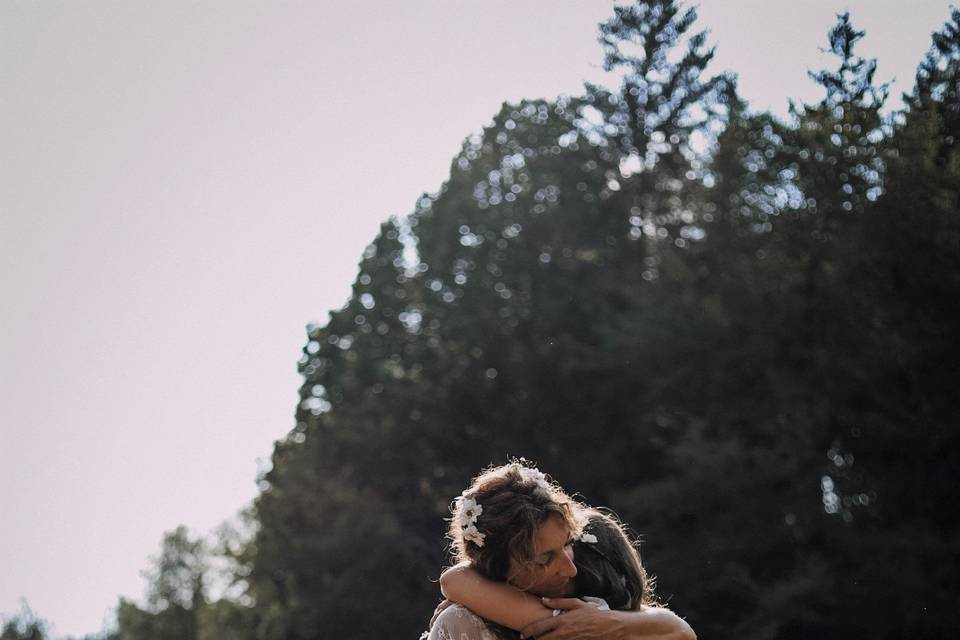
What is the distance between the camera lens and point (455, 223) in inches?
1384

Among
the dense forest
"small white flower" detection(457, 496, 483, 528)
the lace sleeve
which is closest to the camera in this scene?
the lace sleeve

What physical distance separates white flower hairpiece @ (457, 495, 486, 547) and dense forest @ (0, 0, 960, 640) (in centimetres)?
2086

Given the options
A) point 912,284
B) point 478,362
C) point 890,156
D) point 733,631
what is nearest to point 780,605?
point 733,631

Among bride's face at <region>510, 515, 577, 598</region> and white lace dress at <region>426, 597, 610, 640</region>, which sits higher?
bride's face at <region>510, 515, 577, 598</region>

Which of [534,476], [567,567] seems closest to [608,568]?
[567,567]

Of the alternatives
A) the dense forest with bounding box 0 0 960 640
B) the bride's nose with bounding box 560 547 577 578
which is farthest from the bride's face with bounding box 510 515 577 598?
the dense forest with bounding box 0 0 960 640

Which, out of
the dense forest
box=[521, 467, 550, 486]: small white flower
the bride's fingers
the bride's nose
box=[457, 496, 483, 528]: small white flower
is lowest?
the bride's fingers

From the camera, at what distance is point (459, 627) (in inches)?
152

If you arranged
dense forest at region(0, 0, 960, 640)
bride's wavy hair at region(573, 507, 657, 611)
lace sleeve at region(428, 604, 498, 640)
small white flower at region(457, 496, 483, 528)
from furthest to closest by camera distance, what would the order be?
dense forest at region(0, 0, 960, 640), bride's wavy hair at region(573, 507, 657, 611), small white flower at region(457, 496, 483, 528), lace sleeve at region(428, 604, 498, 640)

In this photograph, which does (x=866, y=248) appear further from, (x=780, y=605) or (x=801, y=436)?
(x=780, y=605)

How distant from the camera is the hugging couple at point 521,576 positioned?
3855 mm

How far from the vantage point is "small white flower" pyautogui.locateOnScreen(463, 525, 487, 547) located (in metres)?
3.96

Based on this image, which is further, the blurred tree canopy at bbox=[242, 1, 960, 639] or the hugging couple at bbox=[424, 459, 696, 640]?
the blurred tree canopy at bbox=[242, 1, 960, 639]

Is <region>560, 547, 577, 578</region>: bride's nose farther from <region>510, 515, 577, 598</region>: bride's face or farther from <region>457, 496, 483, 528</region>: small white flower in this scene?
<region>457, 496, 483, 528</region>: small white flower
